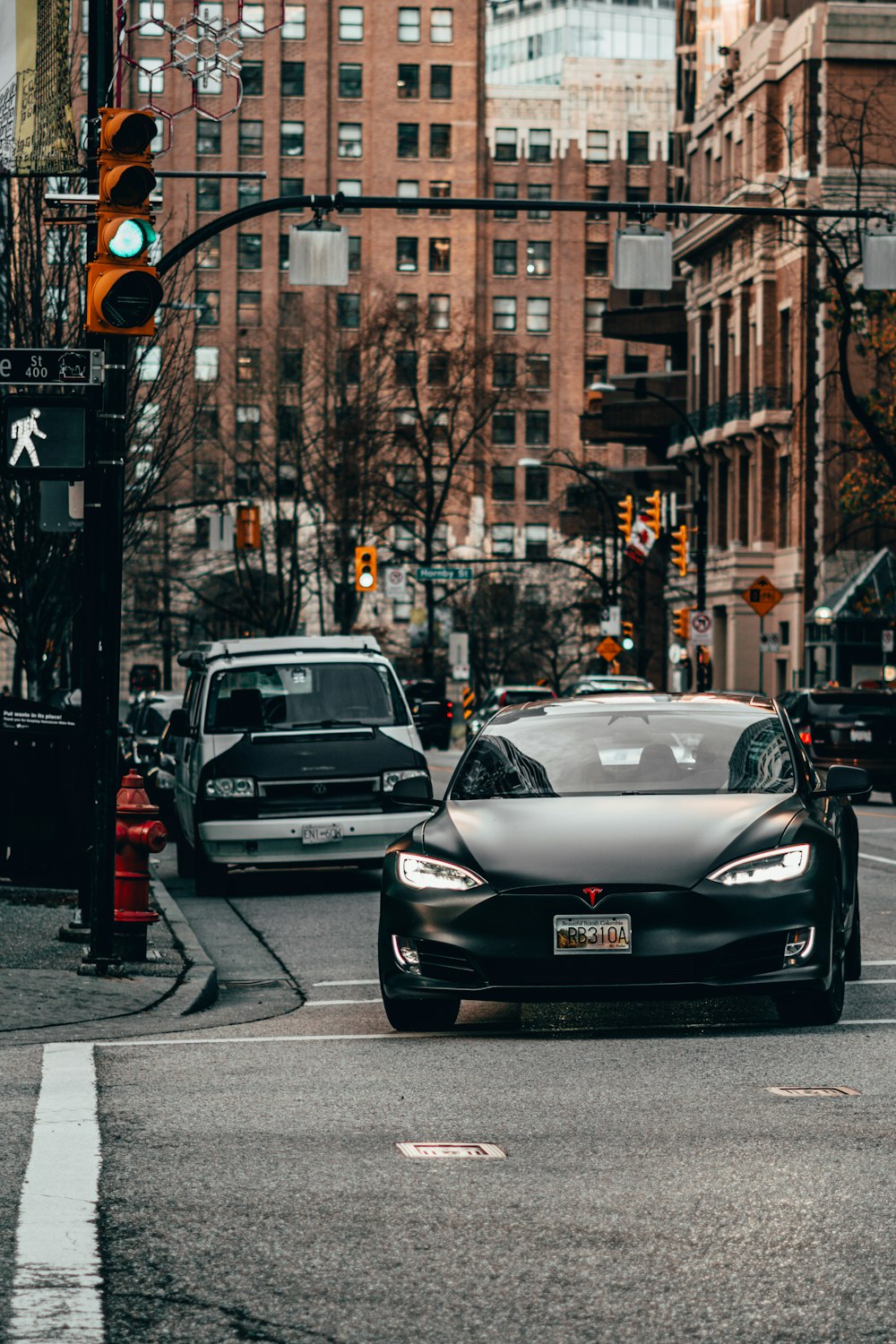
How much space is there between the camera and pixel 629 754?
10.8 m

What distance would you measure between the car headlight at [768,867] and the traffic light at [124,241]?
4.51m

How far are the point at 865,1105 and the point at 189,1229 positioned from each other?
2832 mm

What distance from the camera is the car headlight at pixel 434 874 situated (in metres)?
9.67

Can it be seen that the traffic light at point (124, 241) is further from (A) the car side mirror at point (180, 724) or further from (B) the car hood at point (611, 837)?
(A) the car side mirror at point (180, 724)

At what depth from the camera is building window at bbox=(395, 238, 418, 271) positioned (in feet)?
419

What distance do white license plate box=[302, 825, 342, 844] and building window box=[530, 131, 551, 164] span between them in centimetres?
11652

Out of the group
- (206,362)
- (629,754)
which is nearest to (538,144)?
(206,362)

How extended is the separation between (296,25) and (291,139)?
19.9ft

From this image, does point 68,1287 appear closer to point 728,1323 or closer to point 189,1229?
point 189,1229

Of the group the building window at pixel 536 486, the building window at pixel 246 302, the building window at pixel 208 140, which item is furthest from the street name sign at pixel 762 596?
the building window at pixel 208 140

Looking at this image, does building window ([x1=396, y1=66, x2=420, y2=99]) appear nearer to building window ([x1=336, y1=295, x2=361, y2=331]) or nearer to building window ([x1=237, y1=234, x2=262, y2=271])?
building window ([x1=237, y1=234, x2=262, y2=271])

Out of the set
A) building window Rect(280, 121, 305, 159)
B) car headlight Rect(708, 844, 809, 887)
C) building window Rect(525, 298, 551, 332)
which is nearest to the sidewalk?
car headlight Rect(708, 844, 809, 887)

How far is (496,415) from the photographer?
12525 cm

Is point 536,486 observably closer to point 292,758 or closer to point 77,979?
point 292,758
